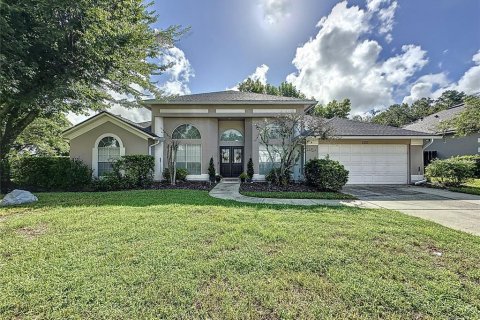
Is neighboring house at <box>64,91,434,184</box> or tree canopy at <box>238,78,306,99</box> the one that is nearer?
neighboring house at <box>64,91,434,184</box>

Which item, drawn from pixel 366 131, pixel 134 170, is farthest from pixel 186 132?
pixel 366 131

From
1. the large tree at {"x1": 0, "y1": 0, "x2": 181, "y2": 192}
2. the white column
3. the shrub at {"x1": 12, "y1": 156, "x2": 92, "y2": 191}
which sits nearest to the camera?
the large tree at {"x1": 0, "y1": 0, "x2": 181, "y2": 192}

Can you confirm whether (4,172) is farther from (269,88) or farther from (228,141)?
(269,88)

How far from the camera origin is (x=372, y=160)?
46.5 ft

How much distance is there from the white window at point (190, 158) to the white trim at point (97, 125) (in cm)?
273

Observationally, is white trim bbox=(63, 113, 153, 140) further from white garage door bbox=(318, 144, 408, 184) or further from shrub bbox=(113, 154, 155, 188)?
white garage door bbox=(318, 144, 408, 184)

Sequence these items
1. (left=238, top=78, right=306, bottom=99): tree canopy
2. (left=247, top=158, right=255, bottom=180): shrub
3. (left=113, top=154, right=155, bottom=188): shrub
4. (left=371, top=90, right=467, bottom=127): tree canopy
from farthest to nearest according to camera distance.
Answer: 1. (left=371, top=90, right=467, bottom=127): tree canopy
2. (left=238, top=78, right=306, bottom=99): tree canopy
3. (left=247, top=158, right=255, bottom=180): shrub
4. (left=113, top=154, right=155, bottom=188): shrub

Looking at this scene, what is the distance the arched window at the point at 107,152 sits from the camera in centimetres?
1317

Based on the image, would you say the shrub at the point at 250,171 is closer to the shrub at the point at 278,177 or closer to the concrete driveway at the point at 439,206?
the shrub at the point at 278,177

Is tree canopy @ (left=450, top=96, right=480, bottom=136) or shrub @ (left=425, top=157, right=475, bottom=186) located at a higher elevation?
tree canopy @ (left=450, top=96, right=480, bottom=136)

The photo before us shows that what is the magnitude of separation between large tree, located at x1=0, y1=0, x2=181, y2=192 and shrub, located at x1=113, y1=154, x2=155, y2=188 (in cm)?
319

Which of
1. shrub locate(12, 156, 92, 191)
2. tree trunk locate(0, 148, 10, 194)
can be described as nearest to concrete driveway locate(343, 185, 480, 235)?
shrub locate(12, 156, 92, 191)

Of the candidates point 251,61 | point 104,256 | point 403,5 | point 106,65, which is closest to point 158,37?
point 106,65

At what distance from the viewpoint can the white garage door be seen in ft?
46.4
